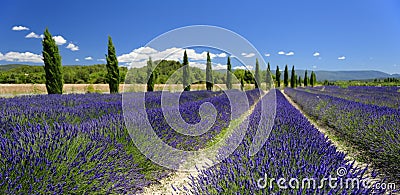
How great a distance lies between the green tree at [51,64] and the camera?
42.8 feet

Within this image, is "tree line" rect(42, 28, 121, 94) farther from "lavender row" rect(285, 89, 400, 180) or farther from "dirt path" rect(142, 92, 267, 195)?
"lavender row" rect(285, 89, 400, 180)

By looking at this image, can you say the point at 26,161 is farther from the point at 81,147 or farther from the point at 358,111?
the point at 358,111

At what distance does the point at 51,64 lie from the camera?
1312 centimetres

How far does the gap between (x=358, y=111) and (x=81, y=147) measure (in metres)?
4.96

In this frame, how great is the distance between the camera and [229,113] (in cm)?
660

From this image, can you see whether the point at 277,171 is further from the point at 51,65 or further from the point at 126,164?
the point at 51,65

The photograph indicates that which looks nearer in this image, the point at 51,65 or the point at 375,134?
the point at 375,134

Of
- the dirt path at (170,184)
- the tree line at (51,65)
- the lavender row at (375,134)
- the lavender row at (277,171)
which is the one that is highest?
the tree line at (51,65)

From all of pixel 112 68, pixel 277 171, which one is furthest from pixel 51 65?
pixel 277 171

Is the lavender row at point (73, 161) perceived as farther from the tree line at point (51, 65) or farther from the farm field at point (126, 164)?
the tree line at point (51, 65)

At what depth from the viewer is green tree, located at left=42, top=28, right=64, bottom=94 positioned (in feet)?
42.8

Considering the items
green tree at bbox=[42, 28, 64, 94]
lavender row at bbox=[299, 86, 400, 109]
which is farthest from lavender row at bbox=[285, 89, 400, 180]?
green tree at bbox=[42, 28, 64, 94]

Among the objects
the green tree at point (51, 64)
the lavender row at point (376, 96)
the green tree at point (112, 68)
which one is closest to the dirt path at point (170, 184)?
the lavender row at point (376, 96)

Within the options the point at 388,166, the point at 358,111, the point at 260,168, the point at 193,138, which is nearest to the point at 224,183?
the point at 260,168
